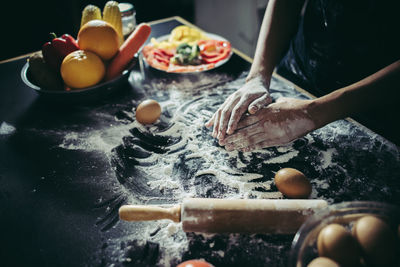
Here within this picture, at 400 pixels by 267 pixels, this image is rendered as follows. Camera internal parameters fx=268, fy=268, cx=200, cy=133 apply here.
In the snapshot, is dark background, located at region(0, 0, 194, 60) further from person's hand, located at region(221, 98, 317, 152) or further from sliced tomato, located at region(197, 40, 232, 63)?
person's hand, located at region(221, 98, 317, 152)

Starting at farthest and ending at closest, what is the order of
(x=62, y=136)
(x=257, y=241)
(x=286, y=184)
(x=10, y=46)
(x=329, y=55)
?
(x=10, y=46), (x=329, y=55), (x=62, y=136), (x=286, y=184), (x=257, y=241)

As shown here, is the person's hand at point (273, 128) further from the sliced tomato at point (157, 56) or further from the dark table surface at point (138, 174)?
the sliced tomato at point (157, 56)

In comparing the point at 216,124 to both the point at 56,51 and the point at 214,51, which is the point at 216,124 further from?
the point at 56,51

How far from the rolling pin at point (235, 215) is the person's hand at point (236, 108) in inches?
15.3

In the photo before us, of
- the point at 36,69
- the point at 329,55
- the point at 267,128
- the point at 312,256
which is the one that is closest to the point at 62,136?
the point at 36,69

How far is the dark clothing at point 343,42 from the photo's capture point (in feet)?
4.04

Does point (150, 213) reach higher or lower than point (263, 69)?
lower

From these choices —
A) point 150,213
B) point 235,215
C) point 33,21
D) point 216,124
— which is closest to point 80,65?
point 216,124

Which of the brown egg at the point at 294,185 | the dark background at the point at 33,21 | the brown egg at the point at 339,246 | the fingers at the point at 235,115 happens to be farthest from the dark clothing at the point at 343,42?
the dark background at the point at 33,21

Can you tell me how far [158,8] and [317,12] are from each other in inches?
124

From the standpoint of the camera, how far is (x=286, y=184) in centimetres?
87

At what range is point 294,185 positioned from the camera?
33.9 inches

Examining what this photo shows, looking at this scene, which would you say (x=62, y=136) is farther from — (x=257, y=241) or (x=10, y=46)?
(x=10, y=46)

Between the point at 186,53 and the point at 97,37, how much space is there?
0.54 metres
